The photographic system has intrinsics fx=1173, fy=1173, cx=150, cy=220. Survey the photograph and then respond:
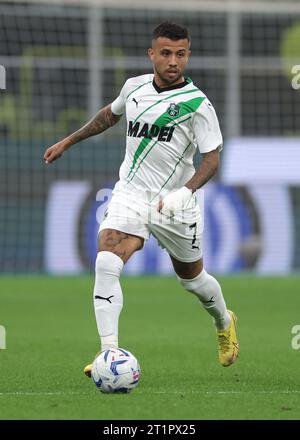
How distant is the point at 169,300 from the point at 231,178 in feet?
18.3

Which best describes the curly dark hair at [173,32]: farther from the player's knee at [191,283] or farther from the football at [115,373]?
the football at [115,373]

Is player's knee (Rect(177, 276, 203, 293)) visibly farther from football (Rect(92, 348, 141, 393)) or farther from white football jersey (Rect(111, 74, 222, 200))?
football (Rect(92, 348, 141, 393))

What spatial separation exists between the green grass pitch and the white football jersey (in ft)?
4.94

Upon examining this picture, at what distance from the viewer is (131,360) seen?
25.6 feet

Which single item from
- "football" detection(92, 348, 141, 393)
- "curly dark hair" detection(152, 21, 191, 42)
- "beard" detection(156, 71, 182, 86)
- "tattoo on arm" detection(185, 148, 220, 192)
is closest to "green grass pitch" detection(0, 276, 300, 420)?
"football" detection(92, 348, 141, 393)

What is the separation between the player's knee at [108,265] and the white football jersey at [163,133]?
70 cm

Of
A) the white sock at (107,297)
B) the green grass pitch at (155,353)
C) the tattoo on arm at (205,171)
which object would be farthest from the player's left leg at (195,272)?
the white sock at (107,297)

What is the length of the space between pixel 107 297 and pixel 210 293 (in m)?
1.32

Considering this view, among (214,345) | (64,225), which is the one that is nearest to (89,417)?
(214,345)

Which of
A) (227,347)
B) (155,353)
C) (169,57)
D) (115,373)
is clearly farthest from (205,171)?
(155,353)

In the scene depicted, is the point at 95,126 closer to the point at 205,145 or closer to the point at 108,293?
the point at 205,145

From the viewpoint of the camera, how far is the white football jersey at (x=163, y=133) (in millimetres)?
8453

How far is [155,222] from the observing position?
8.51 metres

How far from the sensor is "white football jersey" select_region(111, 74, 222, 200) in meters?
8.45
